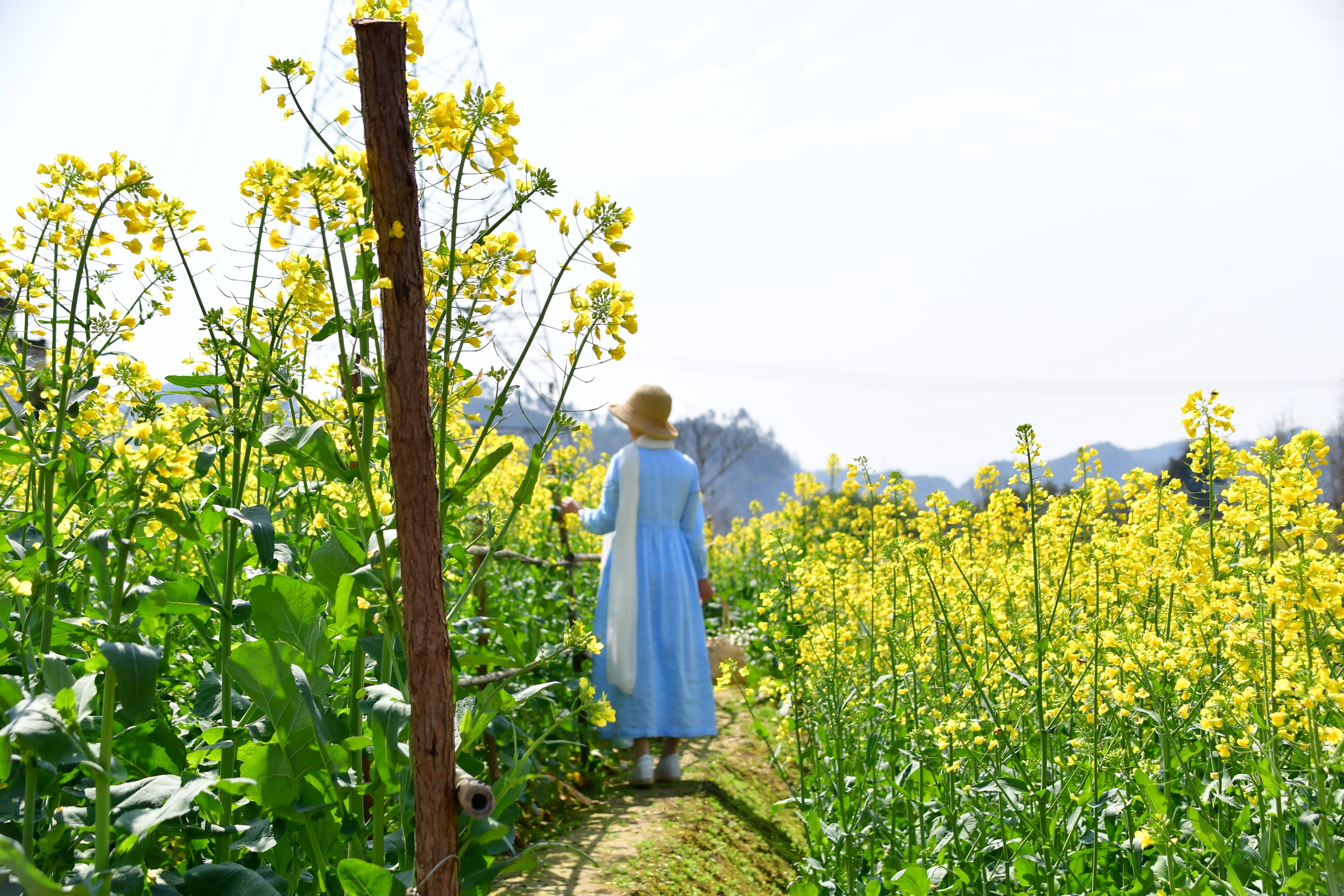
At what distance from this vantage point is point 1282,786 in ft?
5.18

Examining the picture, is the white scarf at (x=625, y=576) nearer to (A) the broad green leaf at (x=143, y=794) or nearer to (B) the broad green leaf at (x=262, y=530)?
(B) the broad green leaf at (x=262, y=530)

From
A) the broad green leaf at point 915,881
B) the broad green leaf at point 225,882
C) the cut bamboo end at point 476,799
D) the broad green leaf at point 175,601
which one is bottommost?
the broad green leaf at point 915,881

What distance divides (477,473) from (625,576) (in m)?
3.08

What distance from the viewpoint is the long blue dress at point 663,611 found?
14.4ft

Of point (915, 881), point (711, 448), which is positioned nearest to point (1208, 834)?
point (915, 881)

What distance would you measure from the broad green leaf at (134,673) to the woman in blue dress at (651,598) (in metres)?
3.23

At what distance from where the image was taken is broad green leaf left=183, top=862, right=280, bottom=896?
1.34 meters

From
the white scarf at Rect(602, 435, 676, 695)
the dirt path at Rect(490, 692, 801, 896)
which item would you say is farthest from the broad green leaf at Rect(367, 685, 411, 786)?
the white scarf at Rect(602, 435, 676, 695)

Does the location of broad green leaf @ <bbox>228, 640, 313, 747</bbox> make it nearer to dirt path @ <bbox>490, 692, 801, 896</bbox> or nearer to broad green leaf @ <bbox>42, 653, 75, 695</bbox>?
broad green leaf @ <bbox>42, 653, 75, 695</bbox>

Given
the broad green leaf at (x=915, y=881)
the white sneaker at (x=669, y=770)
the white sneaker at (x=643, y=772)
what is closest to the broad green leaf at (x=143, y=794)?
the broad green leaf at (x=915, y=881)

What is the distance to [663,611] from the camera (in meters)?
4.53

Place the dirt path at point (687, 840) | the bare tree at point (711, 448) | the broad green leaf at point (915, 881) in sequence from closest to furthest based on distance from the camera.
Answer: the broad green leaf at point (915, 881) < the dirt path at point (687, 840) < the bare tree at point (711, 448)

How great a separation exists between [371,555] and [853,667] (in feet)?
6.04

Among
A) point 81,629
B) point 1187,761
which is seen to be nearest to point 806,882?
point 1187,761
